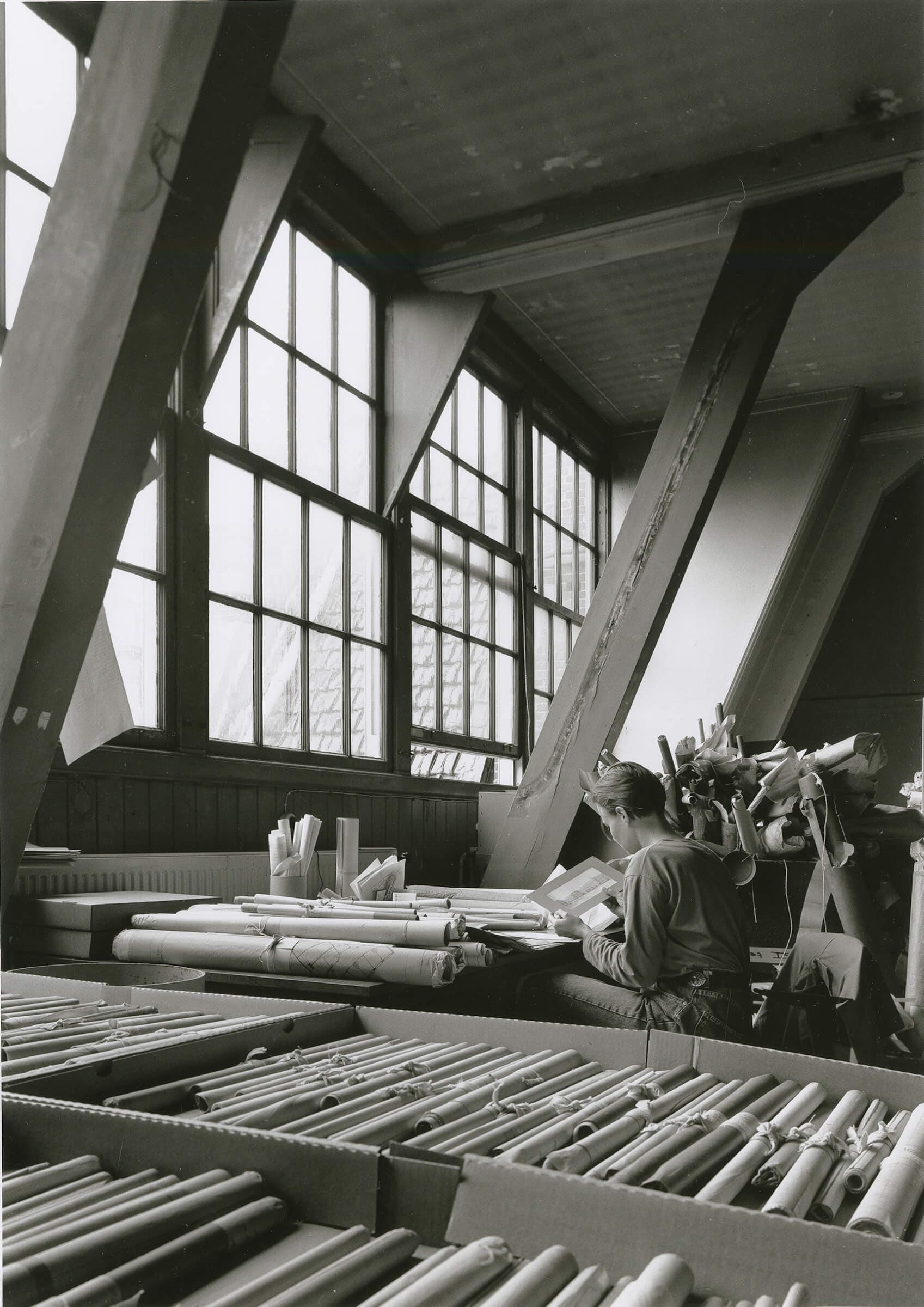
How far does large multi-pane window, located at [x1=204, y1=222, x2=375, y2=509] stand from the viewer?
4977 mm

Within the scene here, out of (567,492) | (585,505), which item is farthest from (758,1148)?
(585,505)

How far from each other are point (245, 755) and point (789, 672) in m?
5.32

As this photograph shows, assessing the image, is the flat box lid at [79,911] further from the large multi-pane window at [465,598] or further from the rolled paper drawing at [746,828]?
the large multi-pane window at [465,598]

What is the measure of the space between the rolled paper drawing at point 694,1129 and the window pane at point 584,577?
7.03m

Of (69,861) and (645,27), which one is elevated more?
(645,27)

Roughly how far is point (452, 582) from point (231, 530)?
218cm

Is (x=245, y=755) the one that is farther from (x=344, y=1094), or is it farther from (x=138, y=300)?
(x=344, y=1094)

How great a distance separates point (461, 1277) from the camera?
99 centimetres

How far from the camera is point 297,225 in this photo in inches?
214

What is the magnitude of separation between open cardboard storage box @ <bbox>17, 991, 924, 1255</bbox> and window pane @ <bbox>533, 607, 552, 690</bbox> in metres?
5.86

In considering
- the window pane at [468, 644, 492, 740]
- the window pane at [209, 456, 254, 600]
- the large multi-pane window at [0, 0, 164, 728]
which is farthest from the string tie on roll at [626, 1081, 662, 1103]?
the window pane at [468, 644, 492, 740]

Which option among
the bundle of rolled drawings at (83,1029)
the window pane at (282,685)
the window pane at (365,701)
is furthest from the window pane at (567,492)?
the bundle of rolled drawings at (83,1029)

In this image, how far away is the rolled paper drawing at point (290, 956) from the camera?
2.84 m

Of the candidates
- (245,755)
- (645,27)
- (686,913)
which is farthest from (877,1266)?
(645,27)
